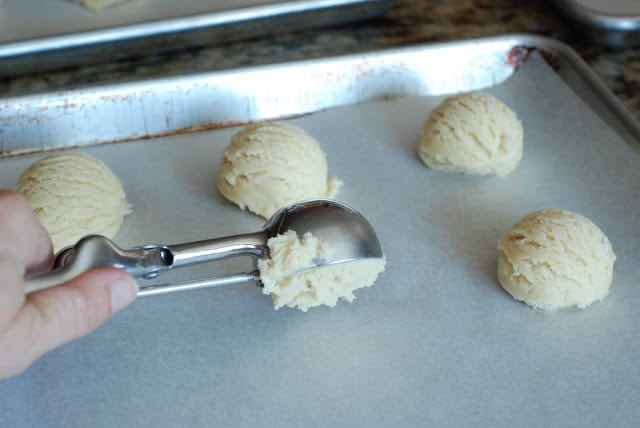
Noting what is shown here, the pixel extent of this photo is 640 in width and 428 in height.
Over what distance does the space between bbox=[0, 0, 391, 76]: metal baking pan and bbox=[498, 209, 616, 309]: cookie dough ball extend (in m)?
0.88

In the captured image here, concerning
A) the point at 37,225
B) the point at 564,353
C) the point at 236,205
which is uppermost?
the point at 37,225

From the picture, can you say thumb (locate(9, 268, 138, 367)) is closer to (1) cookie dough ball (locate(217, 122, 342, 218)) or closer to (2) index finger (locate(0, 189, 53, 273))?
(2) index finger (locate(0, 189, 53, 273))

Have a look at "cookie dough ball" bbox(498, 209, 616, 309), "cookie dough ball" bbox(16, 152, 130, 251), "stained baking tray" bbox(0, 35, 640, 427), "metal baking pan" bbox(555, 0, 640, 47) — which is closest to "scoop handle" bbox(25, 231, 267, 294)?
"stained baking tray" bbox(0, 35, 640, 427)

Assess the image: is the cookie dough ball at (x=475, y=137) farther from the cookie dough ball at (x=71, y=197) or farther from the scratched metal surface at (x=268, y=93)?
the cookie dough ball at (x=71, y=197)

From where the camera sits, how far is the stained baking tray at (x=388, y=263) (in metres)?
1.17

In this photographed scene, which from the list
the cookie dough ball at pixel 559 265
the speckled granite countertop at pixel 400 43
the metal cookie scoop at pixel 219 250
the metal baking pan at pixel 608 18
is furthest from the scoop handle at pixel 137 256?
the metal baking pan at pixel 608 18

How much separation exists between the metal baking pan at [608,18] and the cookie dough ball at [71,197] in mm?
1195

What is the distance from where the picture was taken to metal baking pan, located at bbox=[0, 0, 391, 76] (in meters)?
1.79

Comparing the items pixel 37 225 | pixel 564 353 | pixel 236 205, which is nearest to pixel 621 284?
pixel 564 353

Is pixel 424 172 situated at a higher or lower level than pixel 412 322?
higher

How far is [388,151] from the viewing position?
1638 millimetres

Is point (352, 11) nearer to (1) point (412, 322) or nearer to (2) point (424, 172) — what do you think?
(2) point (424, 172)

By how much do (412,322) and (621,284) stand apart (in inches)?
15.1

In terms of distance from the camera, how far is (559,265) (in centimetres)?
130
